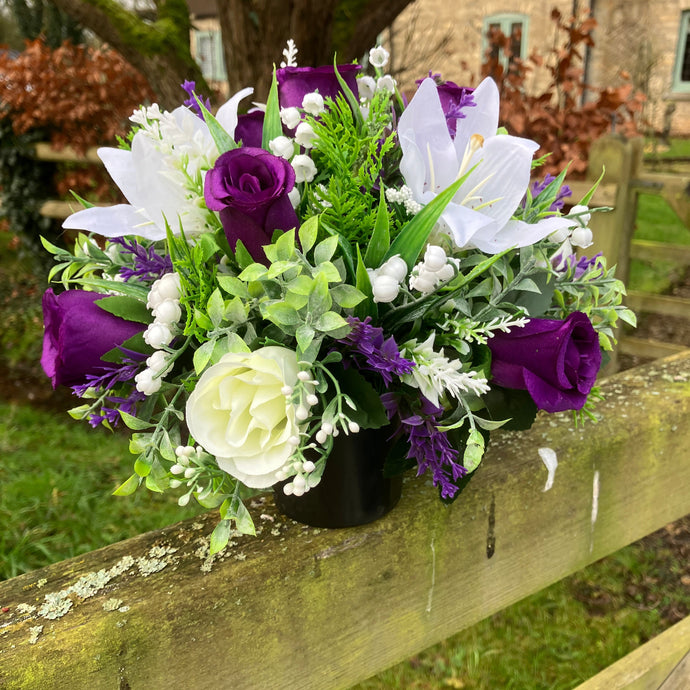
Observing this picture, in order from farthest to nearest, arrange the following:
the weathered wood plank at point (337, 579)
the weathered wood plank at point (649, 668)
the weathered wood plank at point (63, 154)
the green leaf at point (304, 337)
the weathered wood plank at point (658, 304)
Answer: the weathered wood plank at point (63, 154) → the weathered wood plank at point (658, 304) → the weathered wood plank at point (649, 668) → the weathered wood plank at point (337, 579) → the green leaf at point (304, 337)

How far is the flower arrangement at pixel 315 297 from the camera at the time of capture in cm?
70

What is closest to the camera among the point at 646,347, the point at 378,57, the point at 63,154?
the point at 378,57

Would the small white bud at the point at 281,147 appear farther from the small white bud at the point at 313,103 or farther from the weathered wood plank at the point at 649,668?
the weathered wood plank at the point at 649,668

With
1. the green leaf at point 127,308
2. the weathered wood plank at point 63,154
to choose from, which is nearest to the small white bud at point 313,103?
the green leaf at point 127,308

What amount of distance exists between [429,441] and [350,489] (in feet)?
0.50

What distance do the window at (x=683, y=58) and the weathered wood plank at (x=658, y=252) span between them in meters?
10.2

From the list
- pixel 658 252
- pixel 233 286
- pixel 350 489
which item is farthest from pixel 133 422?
pixel 658 252

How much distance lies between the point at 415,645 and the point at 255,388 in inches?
21.5

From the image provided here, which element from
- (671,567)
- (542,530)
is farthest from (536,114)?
(542,530)

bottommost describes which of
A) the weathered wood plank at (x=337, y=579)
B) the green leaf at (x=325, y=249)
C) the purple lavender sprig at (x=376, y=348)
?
the weathered wood plank at (x=337, y=579)

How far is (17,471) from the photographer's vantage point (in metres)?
3.12

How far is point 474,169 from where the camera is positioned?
0.80 metres

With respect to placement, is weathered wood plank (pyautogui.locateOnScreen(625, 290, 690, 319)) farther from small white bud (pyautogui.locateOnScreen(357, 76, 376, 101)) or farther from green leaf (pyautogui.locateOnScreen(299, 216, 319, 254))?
green leaf (pyautogui.locateOnScreen(299, 216, 319, 254))

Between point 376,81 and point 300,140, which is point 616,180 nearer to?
point 376,81
